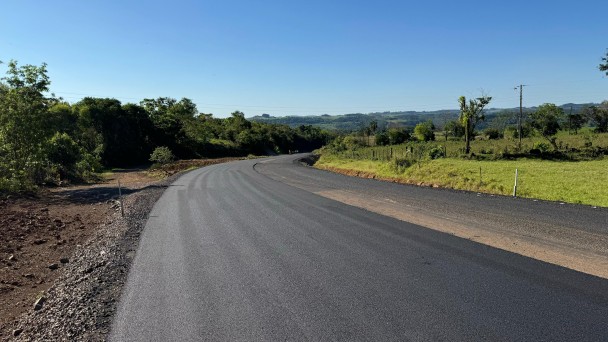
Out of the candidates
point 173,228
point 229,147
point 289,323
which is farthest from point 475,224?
point 229,147

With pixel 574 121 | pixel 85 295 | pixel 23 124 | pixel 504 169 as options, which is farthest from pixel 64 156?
pixel 574 121

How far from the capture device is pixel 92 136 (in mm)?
56969

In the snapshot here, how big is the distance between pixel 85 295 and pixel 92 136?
55648mm

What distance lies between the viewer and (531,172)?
24406 mm

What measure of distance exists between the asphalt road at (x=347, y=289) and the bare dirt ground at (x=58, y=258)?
0.56 meters

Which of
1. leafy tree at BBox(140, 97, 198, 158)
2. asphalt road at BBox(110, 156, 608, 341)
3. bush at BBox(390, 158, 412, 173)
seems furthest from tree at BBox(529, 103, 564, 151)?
asphalt road at BBox(110, 156, 608, 341)

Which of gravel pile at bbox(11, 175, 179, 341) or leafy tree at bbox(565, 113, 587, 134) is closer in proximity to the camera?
gravel pile at bbox(11, 175, 179, 341)

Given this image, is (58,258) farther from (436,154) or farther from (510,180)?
(436,154)

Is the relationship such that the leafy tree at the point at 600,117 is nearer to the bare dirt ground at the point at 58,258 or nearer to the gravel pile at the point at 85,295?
the bare dirt ground at the point at 58,258

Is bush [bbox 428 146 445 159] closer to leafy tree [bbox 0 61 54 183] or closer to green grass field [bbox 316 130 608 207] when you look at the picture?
green grass field [bbox 316 130 608 207]

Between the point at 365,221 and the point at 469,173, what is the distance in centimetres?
1321

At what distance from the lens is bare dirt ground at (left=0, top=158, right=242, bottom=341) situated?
6.59 meters

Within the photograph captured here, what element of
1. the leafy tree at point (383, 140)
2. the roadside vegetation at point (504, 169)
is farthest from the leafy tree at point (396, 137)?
the roadside vegetation at point (504, 169)

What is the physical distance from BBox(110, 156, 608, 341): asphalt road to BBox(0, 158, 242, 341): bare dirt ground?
564 millimetres
